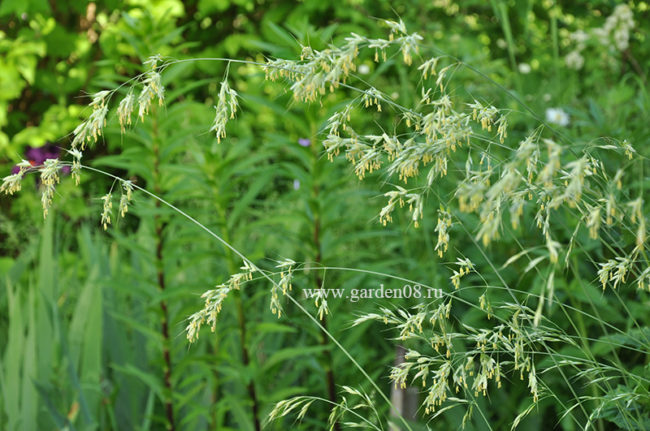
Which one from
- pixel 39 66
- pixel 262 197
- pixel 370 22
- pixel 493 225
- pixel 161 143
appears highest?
pixel 493 225

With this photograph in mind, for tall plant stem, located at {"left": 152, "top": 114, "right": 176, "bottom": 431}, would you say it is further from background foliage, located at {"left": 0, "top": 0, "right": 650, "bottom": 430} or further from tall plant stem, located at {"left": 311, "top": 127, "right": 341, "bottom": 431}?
tall plant stem, located at {"left": 311, "top": 127, "right": 341, "bottom": 431}

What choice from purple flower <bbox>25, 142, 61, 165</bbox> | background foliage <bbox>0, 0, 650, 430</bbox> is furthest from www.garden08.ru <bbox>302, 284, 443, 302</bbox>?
purple flower <bbox>25, 142, 61, 165</bbox>

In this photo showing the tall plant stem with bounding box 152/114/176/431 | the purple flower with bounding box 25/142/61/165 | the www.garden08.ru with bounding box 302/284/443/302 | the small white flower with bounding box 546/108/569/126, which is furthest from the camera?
the purple flower with bounding box 25/142/61/165

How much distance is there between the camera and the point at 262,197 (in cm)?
390

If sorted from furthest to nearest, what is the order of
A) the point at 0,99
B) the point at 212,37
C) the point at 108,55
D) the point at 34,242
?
the point at 212,37, the point at 108,55, the point at 0,99, the point at 34,242

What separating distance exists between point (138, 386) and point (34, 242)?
3.60 feet

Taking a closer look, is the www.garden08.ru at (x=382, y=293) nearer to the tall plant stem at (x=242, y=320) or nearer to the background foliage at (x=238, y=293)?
the background foliage at (x=238, y=293)

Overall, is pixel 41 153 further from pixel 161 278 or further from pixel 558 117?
pixel 558 117

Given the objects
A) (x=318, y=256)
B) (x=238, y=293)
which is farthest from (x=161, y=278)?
(x=318, y=256)

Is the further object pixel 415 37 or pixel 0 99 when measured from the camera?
pixel 0 99

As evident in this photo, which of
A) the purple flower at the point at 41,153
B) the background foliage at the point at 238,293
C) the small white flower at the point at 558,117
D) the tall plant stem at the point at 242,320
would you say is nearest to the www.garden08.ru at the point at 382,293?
the background foliage at the point at 238,293

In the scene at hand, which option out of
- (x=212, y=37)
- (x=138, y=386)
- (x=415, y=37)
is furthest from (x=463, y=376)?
(x=212, y=37)

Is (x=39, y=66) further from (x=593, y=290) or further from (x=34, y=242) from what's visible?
(x=593, y=290)

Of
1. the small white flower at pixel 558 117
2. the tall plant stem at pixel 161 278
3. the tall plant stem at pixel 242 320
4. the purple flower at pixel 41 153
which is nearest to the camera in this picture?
the tall plant stem at pixel 242 320
